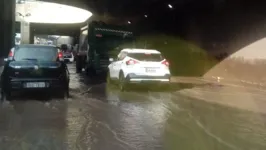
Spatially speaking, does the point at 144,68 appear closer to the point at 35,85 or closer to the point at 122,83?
the point at 122,83

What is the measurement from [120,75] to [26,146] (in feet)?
36.3

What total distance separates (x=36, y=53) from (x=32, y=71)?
792mm

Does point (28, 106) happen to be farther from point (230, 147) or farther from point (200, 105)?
point (230, 147)

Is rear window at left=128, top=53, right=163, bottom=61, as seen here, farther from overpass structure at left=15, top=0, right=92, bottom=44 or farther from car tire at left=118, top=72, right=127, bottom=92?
overpass structure at left=15, top=0, right=92, bottom=44

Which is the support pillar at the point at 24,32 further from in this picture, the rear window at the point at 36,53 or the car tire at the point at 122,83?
the rear window at the point at 36,53

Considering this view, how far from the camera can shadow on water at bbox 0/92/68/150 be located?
7893mm

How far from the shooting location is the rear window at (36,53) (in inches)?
564

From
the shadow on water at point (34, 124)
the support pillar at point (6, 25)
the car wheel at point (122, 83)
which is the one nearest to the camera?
the shadow on water at point (34, 124)

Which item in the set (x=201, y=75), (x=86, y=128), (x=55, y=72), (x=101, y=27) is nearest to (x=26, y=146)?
(x=86, y=128)

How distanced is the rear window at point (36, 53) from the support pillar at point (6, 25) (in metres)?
30.3

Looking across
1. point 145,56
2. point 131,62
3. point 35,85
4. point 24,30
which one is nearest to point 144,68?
point 131,62

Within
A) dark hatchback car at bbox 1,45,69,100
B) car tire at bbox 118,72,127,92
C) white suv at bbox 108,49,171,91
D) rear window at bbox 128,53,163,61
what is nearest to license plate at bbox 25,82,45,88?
dark hatchback car at bbox 1,45,69,100

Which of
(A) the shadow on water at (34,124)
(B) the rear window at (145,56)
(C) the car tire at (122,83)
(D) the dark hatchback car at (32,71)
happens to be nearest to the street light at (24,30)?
(C) the car tire at (122,83)

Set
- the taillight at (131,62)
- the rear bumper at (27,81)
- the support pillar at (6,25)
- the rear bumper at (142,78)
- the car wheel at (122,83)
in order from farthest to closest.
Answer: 1. the support pillar at (6,25)
2. the car wheel at (122,83)
3. the taillight at (131,62)
4. the rear bumper at (142,78)
5. the rear bumper at (27,81)
